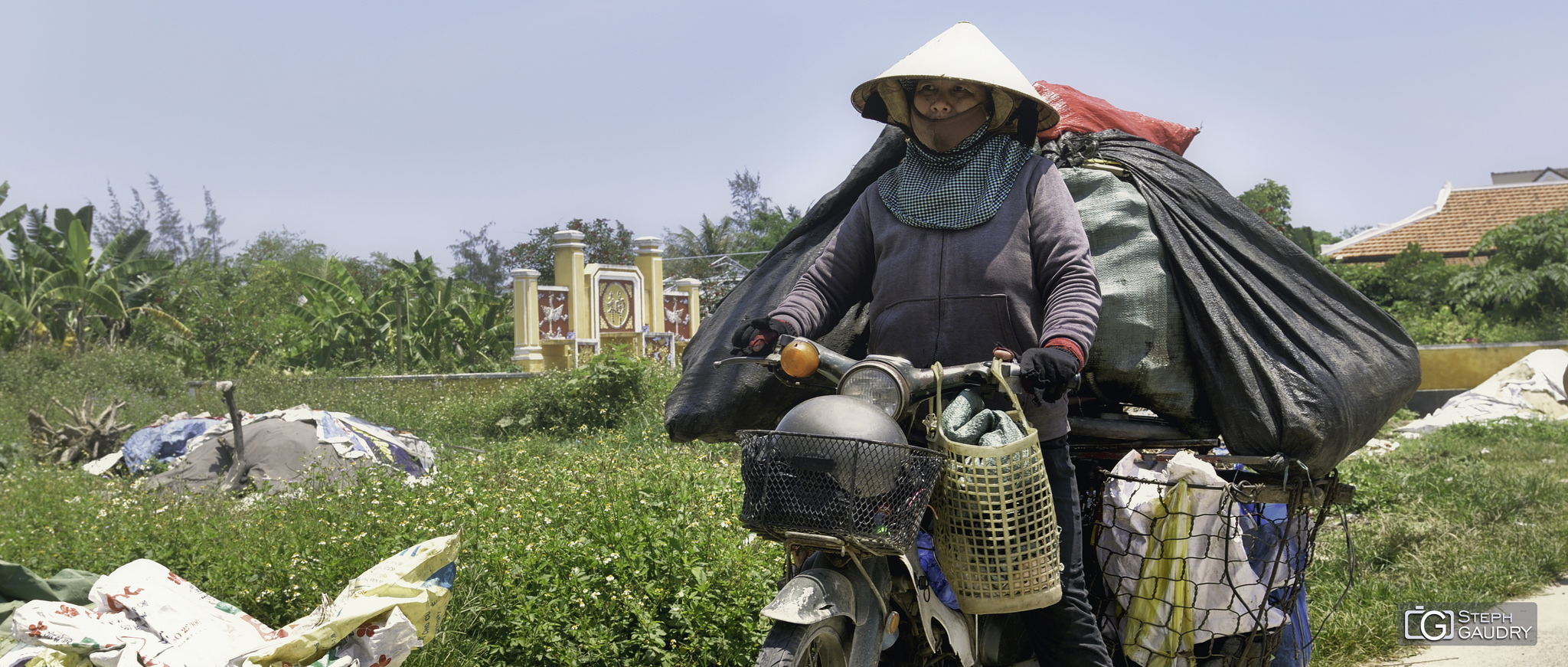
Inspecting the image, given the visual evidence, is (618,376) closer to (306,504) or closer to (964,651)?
(306,504)

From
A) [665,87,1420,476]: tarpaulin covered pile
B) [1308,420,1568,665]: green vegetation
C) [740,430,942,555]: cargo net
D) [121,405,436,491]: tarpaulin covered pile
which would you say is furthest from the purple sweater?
[121,405,436,491]: tarpaulin covered pile

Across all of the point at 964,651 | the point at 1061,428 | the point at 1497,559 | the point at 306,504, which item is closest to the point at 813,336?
the point at 1061,428

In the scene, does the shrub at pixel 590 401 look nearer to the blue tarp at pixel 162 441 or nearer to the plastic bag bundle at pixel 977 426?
the blue tarp at pixel 162 441

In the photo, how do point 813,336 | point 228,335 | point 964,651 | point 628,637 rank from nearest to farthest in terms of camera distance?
point 964,651
point 813,336
point 628,637
point 228,335

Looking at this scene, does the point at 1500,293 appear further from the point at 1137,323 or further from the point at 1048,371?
the point at 1048,371

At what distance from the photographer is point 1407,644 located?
446 centimetres

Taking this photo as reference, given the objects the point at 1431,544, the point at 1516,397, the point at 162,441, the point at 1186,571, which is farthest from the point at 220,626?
the point at 1516,397

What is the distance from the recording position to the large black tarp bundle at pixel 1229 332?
9.73 feet

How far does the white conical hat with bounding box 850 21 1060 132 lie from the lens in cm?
285

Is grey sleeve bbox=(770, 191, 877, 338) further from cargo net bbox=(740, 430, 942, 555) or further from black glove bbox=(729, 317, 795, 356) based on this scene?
cargo net bbox=(740, 430, 942, 555)

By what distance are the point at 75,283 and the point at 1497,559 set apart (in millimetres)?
A: 20283

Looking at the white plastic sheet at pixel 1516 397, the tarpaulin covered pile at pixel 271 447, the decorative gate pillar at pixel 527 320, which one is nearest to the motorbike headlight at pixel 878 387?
the tarpaulin covered pile at pixel 271 447

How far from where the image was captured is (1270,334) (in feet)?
10.0

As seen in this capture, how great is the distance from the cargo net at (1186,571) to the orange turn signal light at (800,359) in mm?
1004
